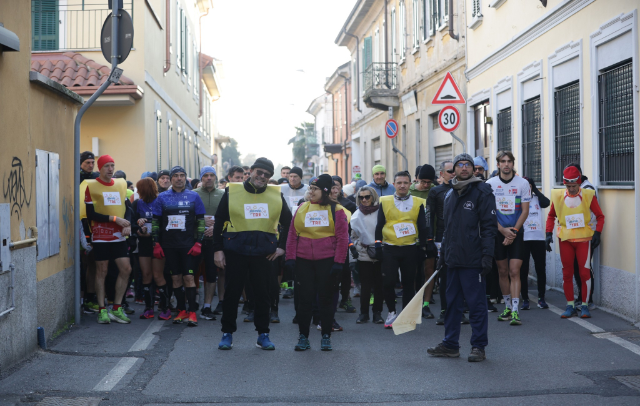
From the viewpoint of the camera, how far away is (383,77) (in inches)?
A: 1067

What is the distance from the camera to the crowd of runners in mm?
7383

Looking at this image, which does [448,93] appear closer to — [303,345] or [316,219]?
[316,219]

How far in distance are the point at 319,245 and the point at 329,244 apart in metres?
0.11

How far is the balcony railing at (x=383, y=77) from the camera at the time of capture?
26.7 m

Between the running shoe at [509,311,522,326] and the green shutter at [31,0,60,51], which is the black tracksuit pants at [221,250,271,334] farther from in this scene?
the green shutter at [31,0,60,51]

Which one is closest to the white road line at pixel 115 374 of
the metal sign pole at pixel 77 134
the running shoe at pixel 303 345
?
the running shoe at pixel 303 345

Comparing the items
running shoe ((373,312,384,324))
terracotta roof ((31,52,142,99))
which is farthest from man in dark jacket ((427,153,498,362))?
terracotta roof ((31,52,142,99))

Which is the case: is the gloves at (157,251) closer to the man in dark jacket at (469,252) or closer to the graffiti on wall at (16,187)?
the graffiti on wall at (16,187)

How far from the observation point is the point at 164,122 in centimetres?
2127

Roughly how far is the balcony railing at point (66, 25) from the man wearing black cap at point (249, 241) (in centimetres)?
1029

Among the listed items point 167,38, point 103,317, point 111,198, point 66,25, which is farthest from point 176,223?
point 167,38

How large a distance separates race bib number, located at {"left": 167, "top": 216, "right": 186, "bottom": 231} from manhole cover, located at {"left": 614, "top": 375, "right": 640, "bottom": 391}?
5301mm

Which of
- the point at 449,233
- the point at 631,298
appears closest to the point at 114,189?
the point at 449,233

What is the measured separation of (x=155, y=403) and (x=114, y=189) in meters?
4.60
